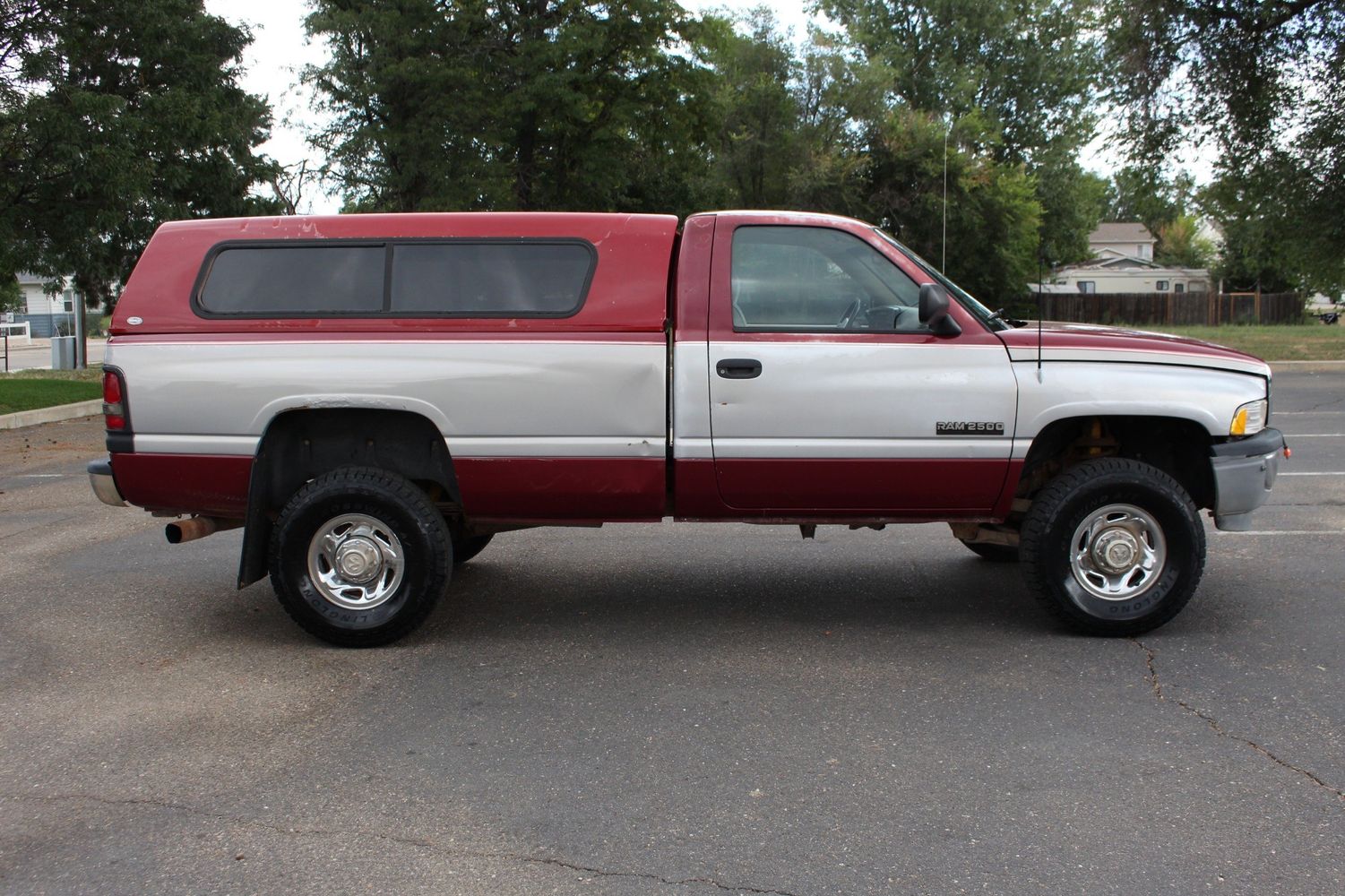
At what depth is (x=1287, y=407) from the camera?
1586 cm

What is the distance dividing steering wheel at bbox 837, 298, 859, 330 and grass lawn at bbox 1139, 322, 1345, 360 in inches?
668

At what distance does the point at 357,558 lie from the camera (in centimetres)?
556

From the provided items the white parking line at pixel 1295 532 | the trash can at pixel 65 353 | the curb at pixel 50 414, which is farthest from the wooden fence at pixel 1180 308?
the white parking line at pixel 1295 532

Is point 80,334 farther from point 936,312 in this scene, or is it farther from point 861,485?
point 936,312

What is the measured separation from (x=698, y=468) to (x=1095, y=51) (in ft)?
79.8

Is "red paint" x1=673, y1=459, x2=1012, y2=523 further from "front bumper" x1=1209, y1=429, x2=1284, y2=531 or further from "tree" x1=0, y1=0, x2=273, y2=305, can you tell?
"tree" x1=0, y1=0, x2=273, y2=305

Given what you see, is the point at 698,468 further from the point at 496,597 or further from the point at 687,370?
the point at 496,597

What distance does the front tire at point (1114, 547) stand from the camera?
18.1ft

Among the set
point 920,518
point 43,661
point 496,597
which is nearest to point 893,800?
point 920,518

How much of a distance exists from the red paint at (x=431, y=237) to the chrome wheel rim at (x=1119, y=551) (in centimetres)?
227

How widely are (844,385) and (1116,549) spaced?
152 centimetres

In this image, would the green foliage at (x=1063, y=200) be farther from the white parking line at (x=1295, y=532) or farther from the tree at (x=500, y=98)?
the white parking line at (x=1295, y=532)

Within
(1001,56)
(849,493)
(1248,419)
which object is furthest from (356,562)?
(1001,56)

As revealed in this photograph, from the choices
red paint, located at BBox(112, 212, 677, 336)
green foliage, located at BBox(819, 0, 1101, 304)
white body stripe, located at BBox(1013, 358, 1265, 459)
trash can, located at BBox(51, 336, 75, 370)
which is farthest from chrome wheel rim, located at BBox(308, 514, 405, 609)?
green foliage, located at BBox(819, 0, 1101, 304)
